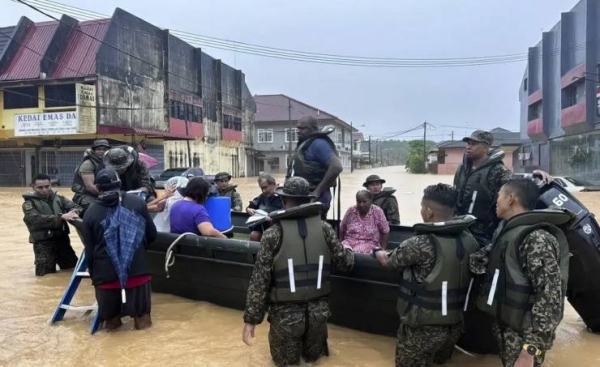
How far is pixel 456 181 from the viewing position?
4484 mm

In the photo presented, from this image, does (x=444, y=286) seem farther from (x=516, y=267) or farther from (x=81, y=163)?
(x=81, y=163)

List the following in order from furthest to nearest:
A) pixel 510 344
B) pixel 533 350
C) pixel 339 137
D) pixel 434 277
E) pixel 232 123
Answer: pixel 339 137 → pixel 232 123 → pixel 434 277 → pixel 510 344 → pixel 533 350

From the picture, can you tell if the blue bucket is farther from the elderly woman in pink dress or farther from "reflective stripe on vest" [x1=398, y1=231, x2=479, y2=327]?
"reflective stripe on vest" [x1=398, y1=231, x2=479, y2=327]

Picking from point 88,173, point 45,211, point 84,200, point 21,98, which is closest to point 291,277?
point 88,173

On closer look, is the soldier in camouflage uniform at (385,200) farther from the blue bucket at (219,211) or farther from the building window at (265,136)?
the building window at (265,136)

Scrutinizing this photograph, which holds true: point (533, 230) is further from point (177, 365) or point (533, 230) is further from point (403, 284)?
point (177, 365)

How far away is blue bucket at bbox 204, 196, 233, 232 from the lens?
545 centimetres

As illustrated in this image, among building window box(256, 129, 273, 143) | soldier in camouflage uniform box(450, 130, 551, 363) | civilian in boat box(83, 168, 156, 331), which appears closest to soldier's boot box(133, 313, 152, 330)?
civilian in boat box(83, 168, 156, 331)

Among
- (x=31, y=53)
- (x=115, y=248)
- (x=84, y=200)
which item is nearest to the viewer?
(x=115, y=248)

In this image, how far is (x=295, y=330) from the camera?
348 centimetres

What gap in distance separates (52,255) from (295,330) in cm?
473

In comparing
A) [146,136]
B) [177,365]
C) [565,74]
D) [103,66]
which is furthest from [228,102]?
[177,365]

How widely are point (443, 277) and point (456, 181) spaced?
1.56 metres

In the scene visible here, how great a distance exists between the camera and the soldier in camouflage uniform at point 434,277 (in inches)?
124
